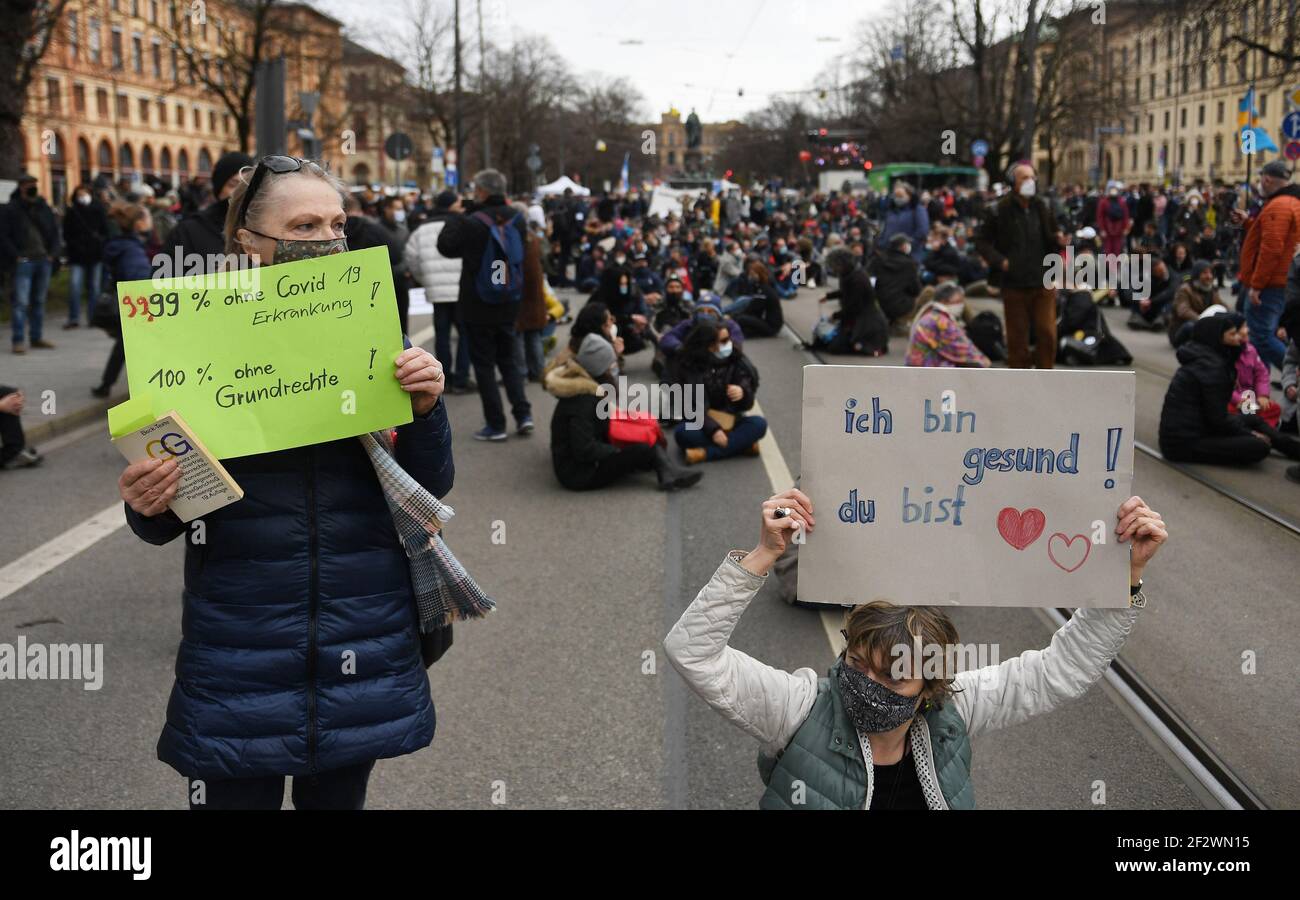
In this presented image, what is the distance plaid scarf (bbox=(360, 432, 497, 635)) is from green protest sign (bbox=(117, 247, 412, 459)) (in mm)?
98

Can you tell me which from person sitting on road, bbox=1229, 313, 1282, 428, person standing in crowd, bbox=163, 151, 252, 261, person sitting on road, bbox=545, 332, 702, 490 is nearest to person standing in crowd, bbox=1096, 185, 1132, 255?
person sitting on road, bbox=1229, 313, 1282, 428

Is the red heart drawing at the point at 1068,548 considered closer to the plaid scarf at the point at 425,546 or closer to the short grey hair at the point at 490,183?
the plaid scarf at the point at 425,546

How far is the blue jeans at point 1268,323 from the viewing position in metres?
12.1

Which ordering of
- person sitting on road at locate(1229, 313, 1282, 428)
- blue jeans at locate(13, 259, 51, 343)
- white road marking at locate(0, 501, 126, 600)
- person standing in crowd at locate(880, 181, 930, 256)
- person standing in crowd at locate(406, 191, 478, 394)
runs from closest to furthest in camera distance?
white road marking at locate(0, 501, 126, 600) < person sitting on road at locate(1229, 313, 1282, 428) < person standing in crowd at locate(406, 191, 478, 394) < blue jeans at locate(13, 259, 51, 343) < person standing in crowd at locate(880, 181, 930, 256)

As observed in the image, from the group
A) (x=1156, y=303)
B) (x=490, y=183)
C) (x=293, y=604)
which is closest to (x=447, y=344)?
(x=490, y=183)

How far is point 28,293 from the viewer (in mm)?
15461

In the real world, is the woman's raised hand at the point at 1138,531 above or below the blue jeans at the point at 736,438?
above

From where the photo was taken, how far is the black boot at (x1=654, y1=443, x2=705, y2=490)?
9.26m

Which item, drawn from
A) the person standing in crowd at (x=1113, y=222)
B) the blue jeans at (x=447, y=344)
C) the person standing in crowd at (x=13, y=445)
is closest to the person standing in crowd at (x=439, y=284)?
the blue jeans at (x=447, y=344)

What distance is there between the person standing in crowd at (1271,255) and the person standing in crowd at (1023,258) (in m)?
1.74

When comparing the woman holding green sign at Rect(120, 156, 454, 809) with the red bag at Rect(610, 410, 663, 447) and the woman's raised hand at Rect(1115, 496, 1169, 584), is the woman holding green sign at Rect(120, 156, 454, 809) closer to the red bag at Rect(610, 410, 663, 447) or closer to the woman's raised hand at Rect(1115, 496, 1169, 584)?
the woman's raised hand at Rect(1115, 496, 1169, 584)

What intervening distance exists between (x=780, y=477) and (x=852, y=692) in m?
6.77

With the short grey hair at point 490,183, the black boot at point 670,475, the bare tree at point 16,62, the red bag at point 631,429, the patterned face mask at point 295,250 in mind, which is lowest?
the black boot at point 670,475
